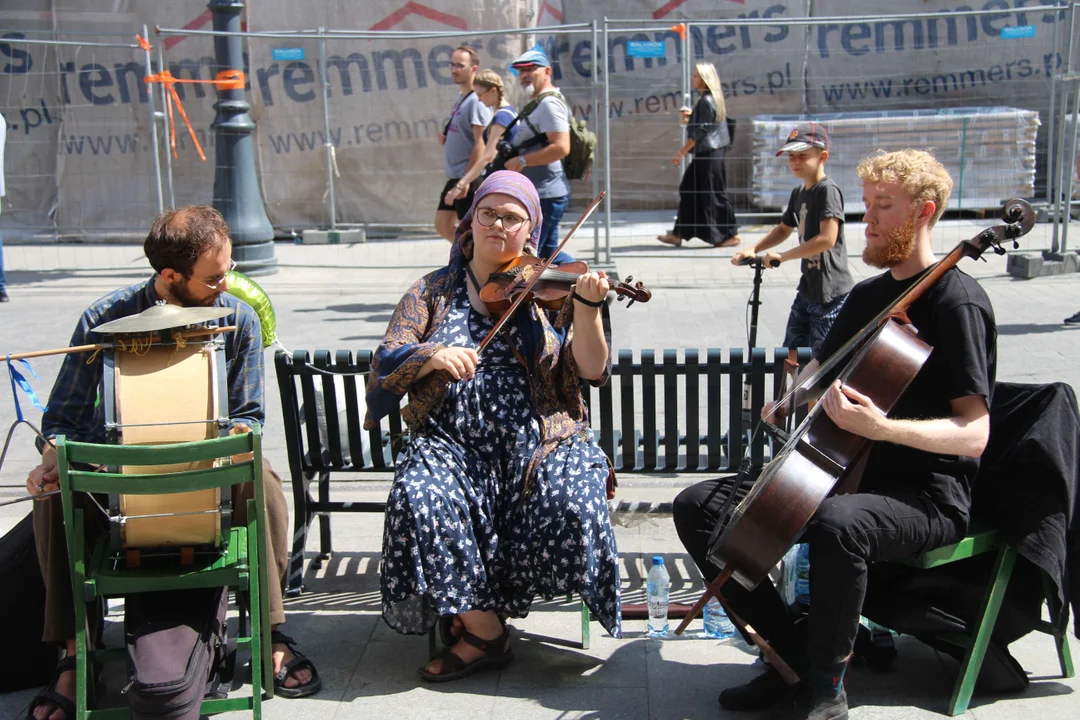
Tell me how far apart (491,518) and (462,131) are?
4.52 m

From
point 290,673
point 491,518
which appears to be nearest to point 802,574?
point 491,518

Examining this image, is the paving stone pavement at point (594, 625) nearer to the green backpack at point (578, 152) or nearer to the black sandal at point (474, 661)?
the black sandal at point (474, 661)

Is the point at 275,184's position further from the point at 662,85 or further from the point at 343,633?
the point at 343,633

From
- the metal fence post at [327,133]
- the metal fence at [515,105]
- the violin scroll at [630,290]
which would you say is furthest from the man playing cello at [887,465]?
the metal fence post at [327,133]

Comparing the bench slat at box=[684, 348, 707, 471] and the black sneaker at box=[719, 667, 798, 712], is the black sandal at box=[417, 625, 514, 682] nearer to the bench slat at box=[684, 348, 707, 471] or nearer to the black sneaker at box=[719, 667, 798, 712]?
the black sneaker at box=[719, 667, 798, 712]

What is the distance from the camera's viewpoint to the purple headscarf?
11.9 feet

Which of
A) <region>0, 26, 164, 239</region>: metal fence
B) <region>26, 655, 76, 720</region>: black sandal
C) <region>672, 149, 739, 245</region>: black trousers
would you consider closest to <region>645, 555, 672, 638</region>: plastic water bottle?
<region>26, 655, 76, 720</region>: black sandal

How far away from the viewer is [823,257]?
491 centimetres

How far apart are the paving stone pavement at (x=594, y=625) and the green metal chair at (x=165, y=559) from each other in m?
0.36

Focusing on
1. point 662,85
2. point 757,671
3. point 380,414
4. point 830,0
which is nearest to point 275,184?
point 662,85

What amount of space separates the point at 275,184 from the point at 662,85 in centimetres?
407

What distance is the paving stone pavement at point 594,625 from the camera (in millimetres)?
3221

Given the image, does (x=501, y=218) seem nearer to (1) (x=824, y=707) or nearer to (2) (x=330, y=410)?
(2) (x=330, y=410)

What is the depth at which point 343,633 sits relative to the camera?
12.2ft
